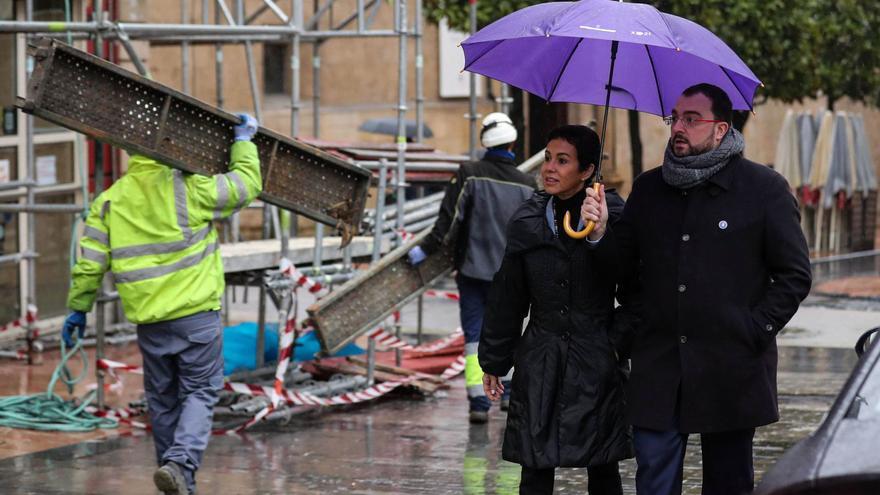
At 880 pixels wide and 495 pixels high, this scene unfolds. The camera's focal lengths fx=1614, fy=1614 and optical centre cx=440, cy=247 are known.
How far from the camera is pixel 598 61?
600cm

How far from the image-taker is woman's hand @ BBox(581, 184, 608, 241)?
5.29 meters

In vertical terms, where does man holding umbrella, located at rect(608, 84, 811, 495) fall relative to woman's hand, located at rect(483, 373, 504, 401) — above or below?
above

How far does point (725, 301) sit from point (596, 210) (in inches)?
20.1

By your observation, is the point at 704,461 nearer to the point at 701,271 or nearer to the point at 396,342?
the point at 701,271

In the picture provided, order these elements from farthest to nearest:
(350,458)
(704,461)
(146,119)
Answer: (350,458) → (146,119) → (704,461)

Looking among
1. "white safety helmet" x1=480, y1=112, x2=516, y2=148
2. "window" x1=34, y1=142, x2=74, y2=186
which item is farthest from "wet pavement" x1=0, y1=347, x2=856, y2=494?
"window" x1=34, y1=142, x2=74, y2=186

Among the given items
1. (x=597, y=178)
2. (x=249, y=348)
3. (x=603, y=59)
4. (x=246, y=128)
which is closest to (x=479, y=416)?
(x=249, y=348)

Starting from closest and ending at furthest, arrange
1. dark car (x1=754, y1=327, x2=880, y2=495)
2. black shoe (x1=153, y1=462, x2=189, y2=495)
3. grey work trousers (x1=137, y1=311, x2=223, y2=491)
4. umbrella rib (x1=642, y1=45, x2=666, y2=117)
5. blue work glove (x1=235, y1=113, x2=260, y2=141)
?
1. dark car (x1=754, y1=327, x2=880, y2=495)
2. umbrella rib (x1=642, y1=45, x2=666, y2=117)
3. black shoe (x1=153, y1=462, x2=189, y2=495)
4. grey work trousers (x1=137, y1=311, x2=223, y2=491)
5. blue work glove (x1=235, y1=113, x2=260, y2=141)

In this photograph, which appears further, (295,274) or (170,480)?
(295,274)

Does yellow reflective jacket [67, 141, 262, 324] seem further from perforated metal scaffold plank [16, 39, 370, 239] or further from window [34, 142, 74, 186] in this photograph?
window [34, 142, 74, 186]

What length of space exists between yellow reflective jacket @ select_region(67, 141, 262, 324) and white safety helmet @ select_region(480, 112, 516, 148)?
2.33m

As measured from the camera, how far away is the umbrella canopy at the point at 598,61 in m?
5.40

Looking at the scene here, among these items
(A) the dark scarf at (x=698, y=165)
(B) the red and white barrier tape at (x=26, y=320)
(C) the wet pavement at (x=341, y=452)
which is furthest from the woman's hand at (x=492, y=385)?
(B) the red and white barrier tape at (x=26, y=320)

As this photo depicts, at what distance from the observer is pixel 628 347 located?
5.48 meters
